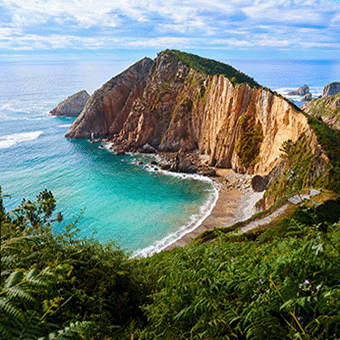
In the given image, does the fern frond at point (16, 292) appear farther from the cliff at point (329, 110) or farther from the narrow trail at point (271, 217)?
the cliff at point (329, 110)

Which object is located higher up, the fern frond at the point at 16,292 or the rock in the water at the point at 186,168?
the fern frond at the point at 16,292

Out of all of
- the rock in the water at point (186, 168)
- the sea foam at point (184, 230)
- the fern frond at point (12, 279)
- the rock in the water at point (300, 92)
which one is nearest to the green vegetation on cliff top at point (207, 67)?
the rock in the water at point (186, 168)

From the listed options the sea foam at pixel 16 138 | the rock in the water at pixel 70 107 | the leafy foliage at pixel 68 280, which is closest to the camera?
the leafy foliage at pixel 68 280

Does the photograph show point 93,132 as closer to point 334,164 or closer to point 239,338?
point 334,164

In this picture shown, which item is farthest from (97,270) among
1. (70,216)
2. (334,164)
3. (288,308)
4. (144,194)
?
(144,194)

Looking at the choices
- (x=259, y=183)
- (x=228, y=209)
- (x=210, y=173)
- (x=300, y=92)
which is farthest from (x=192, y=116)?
(x=300, y=92)
